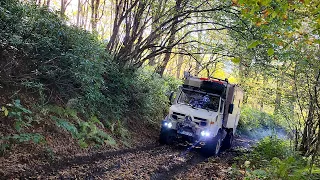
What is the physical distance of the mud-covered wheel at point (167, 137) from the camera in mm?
10555

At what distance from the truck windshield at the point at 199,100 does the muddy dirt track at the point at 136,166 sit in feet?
6.44

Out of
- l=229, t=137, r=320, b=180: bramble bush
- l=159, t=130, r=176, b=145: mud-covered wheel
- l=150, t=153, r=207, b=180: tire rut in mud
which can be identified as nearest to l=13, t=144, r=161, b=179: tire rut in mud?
l=150, t=153, r=207, b=180: tire rut in mud

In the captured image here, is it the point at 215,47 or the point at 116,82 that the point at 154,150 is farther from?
the point at 215,47

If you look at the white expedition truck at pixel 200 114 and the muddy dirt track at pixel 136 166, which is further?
the white expedition truck at pixel 200 114

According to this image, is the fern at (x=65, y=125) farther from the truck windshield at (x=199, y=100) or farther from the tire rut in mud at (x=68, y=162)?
the truck windshield at (x=199, y=100)

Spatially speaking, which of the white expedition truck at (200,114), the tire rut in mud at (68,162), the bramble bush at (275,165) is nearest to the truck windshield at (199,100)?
the white expedition truck at (200,114)

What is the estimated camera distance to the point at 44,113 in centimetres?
732

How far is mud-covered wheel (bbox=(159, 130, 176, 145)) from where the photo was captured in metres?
10.6

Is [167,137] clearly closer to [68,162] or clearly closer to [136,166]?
[136,166]

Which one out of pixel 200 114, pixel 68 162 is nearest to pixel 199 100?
pixel 200 114

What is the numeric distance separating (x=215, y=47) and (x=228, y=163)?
16.8ft

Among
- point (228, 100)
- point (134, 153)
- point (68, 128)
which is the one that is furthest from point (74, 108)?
point (228, 100)

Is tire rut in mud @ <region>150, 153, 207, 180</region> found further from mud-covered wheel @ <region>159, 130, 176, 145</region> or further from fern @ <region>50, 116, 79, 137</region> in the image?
fern @ <region>50, 116, 79, 137</region>

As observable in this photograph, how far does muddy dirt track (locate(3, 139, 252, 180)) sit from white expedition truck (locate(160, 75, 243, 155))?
70 centimetres
